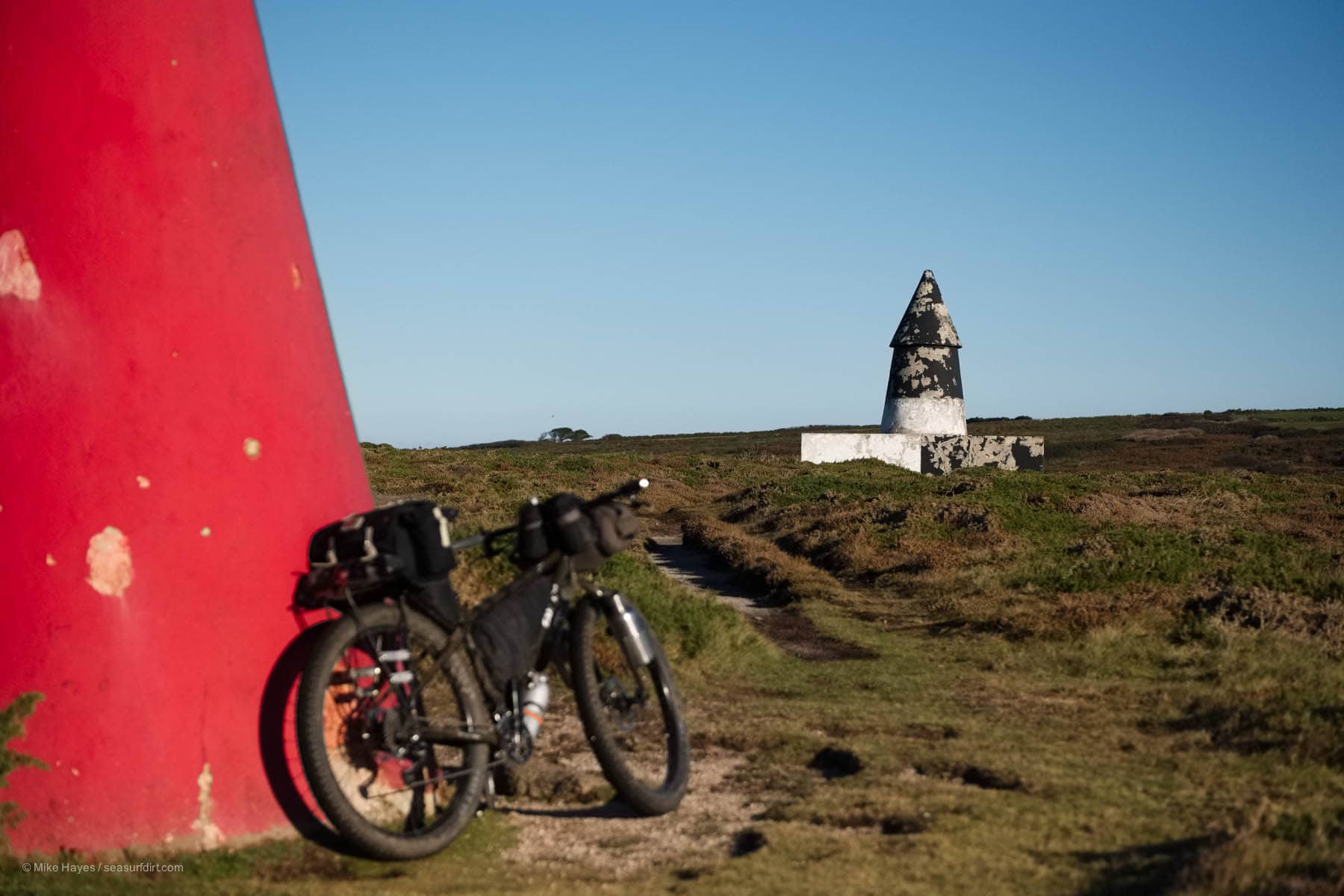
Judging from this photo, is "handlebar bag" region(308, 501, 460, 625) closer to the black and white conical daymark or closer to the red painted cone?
the red painted cone

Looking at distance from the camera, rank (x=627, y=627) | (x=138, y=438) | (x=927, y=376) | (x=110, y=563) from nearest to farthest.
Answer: (x=110, y=563)
(x=138, y=438)
(x=627, y=627)
(x=927, y=376)

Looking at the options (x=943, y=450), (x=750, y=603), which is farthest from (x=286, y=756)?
(x=943, y=450)

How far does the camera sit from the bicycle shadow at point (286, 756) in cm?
508

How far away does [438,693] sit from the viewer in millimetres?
5559

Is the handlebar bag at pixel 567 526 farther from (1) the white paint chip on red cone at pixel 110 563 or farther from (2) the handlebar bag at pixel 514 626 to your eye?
(1) the white paint chip on red cone at pixel 110 563

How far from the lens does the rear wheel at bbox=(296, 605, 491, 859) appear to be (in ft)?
15.9

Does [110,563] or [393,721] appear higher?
[110,563]

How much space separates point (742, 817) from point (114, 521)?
2.76m

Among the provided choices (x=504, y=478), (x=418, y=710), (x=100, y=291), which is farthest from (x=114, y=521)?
(x=504, y=478)

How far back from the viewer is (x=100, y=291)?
16.8 ft

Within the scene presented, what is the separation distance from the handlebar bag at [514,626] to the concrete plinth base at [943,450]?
26.3 m

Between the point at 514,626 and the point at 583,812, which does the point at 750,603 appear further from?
the point at 514,626

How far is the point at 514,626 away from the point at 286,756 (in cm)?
99

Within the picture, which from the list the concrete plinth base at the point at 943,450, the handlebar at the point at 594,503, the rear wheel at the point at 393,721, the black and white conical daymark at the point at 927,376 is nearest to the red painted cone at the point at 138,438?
the rear wheel at the point at 393,721
